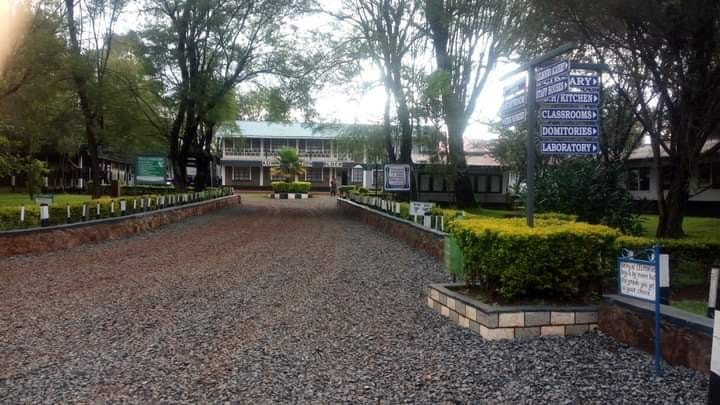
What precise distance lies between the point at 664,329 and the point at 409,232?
31.0ft

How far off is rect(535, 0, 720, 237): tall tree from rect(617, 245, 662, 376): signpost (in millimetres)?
6547

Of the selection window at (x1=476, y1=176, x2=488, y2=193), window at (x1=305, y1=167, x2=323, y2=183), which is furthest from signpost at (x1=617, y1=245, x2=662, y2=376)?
window at (x1=305, y1=167, x2=323, y2=183)

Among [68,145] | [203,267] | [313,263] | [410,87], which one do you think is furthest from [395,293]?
[68,145]

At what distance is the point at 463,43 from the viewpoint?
18.9 metres

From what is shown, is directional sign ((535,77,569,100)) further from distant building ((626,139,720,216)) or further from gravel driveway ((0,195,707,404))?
distant building ((626,139,720,216))

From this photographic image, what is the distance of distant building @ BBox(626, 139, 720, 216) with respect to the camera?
2347cm

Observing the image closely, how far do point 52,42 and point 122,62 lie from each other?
1498cm

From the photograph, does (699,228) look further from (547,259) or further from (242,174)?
(242,174)

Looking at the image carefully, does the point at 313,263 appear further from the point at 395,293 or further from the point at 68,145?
the point at 68,145

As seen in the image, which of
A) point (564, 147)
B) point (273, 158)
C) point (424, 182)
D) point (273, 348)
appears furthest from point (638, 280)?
point (273, 158)

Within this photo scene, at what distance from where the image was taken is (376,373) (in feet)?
14.8

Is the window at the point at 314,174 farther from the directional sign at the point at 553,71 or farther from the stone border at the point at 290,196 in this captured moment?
the directional sign at the point at 553,71

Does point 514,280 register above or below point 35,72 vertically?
below

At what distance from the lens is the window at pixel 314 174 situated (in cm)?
5852
